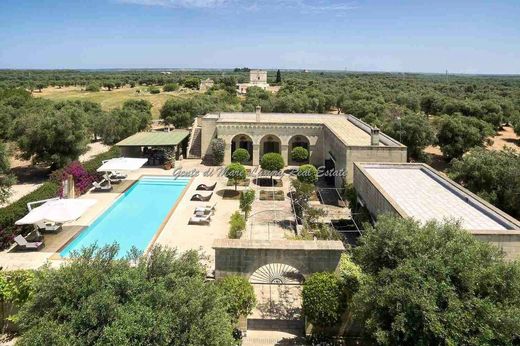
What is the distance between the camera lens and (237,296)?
34.7 ft

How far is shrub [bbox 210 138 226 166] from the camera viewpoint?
104ft

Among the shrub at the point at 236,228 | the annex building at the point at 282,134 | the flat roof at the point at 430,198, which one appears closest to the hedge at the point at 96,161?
the annex building at the point at 282,134

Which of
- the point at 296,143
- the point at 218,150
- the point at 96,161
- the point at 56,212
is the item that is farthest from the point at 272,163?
the point at 56,212

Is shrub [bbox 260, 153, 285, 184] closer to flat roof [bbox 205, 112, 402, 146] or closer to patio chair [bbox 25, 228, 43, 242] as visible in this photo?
flat roof [bbox 205, 112, 402, 146]

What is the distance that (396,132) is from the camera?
109 ft

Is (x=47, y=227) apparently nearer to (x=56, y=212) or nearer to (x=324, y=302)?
(x=56, y=212)

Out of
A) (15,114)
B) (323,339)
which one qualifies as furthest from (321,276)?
(15,114)

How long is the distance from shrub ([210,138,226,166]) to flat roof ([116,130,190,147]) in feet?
10.5

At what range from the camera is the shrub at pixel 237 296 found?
10.5 m

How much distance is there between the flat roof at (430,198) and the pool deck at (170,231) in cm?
800

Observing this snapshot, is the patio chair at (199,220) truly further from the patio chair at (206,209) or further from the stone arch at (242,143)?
the stone arch at (242,143)

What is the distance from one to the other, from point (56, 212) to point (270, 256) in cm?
1133

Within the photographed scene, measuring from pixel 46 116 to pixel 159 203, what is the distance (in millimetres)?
12503

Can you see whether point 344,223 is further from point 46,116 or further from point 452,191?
point 46,116
